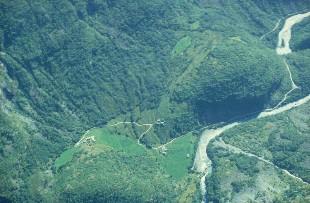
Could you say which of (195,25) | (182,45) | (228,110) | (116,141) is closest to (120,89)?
(116,141)

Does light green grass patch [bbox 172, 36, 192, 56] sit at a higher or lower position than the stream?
higher

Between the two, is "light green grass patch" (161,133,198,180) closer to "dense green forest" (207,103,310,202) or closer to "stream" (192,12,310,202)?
"stream" (192,12,310,202)

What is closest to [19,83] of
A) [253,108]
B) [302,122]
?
[253,108]

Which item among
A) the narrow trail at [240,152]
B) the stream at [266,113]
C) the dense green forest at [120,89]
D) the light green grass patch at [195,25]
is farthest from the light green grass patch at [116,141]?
the light green grass patch at [195,25]

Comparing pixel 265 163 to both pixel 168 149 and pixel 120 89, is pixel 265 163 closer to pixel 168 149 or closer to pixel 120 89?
pixel 168 149

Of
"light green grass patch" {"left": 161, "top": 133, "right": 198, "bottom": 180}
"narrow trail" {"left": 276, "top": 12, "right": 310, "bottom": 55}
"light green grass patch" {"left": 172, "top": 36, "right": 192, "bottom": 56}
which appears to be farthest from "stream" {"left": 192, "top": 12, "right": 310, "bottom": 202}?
"light green grass patch" {"left": 172, "top": 36, "right": 192, "bottom": 56}

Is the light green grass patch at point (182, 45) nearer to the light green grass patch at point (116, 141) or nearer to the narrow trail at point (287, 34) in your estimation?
the narrow trail at point (287, 34)

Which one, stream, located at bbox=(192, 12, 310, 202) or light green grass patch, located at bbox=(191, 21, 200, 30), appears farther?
light green grass patch, located at bbox=(191, 21, 200, 30)
